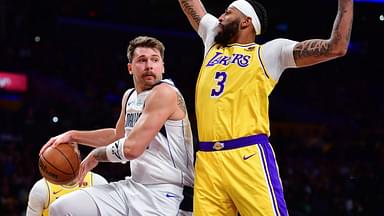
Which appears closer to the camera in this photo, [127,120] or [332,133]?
[127,120]

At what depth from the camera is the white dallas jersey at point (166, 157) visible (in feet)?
13.1

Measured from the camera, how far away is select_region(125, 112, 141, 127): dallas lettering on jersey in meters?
4.06

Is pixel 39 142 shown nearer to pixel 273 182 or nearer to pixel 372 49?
pixel 372 49

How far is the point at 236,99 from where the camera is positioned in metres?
3.74

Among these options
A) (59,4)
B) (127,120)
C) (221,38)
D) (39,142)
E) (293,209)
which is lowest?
(293,209)

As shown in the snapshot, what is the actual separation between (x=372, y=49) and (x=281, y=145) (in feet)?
8.02

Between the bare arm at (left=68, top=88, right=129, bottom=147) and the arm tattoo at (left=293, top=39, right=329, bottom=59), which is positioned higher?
the arm tattoo at (left=293, top=39, right=329, bottom=59)

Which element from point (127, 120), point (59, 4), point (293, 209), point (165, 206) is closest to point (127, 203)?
point (165, 206)

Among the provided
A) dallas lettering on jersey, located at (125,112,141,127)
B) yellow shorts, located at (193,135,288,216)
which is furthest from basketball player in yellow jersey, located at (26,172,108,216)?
yellow shorts, located at (193,135,288,216)

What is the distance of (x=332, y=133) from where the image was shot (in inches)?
480

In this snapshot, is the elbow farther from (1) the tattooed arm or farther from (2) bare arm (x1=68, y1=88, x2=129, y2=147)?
(1) the tattooed arm

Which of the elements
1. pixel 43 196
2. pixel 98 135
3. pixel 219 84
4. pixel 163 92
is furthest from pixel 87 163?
pixel 219 84

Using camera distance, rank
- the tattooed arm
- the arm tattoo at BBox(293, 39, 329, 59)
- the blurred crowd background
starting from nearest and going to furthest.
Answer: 1. the tattooed arm
2. the arm tattoo at BBox(293, 39, 329, 59)
3. the blurred crowd background

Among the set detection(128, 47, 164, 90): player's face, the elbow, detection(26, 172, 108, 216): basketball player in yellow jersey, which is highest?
detection(128, 47, 164, 90): player's face
